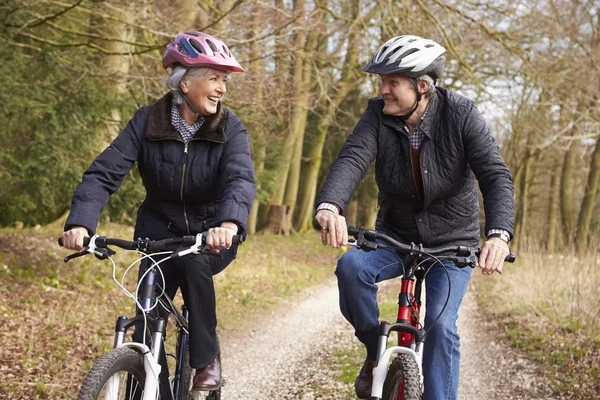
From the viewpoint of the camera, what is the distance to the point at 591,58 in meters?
15.5

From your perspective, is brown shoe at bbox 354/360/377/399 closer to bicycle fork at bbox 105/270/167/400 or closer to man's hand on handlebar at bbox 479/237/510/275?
man's hand on handlebar at bbox 479/237/510/275

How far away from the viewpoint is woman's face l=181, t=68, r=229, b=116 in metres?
3.83

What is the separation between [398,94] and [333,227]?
893 millimetres

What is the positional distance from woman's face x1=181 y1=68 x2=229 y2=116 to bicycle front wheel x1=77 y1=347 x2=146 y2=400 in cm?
131

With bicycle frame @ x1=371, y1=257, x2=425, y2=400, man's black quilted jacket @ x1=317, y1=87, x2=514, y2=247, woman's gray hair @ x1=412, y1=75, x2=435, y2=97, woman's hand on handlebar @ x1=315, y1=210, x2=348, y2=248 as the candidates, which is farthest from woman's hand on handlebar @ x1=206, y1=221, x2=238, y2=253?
woman's gray hair @ x1=412, y1=75, x2=435, y2=97

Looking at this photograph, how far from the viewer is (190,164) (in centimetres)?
374

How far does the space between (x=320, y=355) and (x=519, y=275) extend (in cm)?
464

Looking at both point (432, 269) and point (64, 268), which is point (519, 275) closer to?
point (64, 268)

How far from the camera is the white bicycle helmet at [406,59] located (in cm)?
364

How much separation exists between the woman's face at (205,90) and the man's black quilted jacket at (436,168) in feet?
2.30

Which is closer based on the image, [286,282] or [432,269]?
[432,269]

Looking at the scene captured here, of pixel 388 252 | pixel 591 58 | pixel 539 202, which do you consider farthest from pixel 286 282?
pixel 539 202

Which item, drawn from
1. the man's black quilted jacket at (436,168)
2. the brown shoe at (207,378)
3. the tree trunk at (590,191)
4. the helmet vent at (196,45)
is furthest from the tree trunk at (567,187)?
the helmet vent at (196,45)

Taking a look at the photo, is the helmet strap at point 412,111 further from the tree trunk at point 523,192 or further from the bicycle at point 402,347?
the tree trunk at point 523,192
